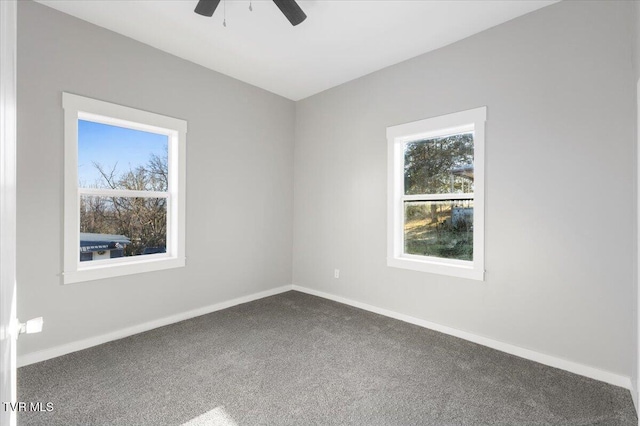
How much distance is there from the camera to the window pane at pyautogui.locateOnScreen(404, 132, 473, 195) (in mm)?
3072

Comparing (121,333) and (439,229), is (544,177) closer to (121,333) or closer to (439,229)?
(439,229)

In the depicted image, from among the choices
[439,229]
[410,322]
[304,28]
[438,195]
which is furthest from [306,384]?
[304,28]

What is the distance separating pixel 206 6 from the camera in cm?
224

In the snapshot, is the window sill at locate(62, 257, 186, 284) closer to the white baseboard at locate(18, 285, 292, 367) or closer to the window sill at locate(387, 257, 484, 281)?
the white baseboard at locate(18, 285, 292, 367)

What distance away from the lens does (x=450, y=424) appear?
1.81m

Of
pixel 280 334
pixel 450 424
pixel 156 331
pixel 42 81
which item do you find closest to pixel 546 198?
pixel 450 424

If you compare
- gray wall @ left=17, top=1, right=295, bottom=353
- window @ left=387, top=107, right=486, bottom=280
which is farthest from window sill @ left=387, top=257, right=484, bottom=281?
gray wall @ left=17, top=1, right=295, bottom=353

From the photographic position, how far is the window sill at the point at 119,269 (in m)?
2.66

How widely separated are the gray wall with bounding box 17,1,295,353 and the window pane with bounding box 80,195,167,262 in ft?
0.88

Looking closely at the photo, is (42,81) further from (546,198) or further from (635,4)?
(635,4)

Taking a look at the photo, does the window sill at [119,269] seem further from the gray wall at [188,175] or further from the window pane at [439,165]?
the window pane at [439,165]

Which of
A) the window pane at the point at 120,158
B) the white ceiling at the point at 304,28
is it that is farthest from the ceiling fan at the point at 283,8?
the window pane at the point at 120,158

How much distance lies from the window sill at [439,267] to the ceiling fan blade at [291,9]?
8.21 feet

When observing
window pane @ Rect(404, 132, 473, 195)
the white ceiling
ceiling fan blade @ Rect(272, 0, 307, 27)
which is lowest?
window pane @ Rect(404, 132, 473, 195)
